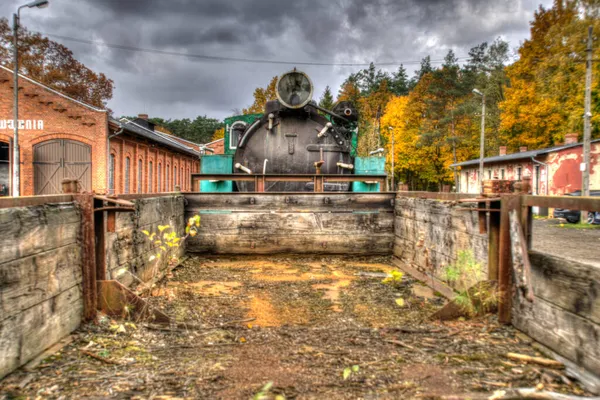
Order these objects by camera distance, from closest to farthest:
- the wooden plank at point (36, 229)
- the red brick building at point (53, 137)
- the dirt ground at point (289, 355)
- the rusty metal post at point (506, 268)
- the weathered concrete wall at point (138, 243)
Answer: the dirt ground at point (289, 355) → the wooden plank at point (36, 229) → the rusty metal post at point (506, 268) → the weathered concrete wall at point (138, 243) → the red brick building at point (53, 137)

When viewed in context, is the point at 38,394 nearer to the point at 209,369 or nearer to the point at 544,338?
the point at 209,369

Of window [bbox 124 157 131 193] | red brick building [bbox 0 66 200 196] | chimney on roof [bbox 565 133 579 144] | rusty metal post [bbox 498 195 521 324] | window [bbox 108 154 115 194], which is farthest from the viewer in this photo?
chimney on roof [bbox 565 133 579 144]

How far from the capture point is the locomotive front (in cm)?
934

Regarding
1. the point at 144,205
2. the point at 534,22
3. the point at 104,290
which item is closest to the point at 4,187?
the point at 144,205

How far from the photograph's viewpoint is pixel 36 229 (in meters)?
3.34

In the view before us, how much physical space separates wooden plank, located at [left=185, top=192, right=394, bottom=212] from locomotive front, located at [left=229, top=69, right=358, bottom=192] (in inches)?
43.8

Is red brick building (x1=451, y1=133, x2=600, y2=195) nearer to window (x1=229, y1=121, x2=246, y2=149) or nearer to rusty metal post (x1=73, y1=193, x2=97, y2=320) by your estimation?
window (x1=229, y1=121, x2=246, y2=149)

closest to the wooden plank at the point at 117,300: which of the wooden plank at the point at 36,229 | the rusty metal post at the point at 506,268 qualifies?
the wooden plank at the point at 36,229

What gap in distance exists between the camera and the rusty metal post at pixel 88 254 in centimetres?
400

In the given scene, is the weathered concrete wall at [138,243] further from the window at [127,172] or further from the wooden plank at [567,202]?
the window at [127,172]

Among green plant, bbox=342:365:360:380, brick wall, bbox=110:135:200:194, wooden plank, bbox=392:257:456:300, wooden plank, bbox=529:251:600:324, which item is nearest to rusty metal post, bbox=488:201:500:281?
wooden plank, bbox=529:251:600:324

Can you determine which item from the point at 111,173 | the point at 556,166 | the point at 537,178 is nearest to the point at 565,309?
the point at 111,173

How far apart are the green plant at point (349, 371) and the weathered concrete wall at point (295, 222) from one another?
5063mm

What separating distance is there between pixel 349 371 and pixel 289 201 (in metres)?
5.31
